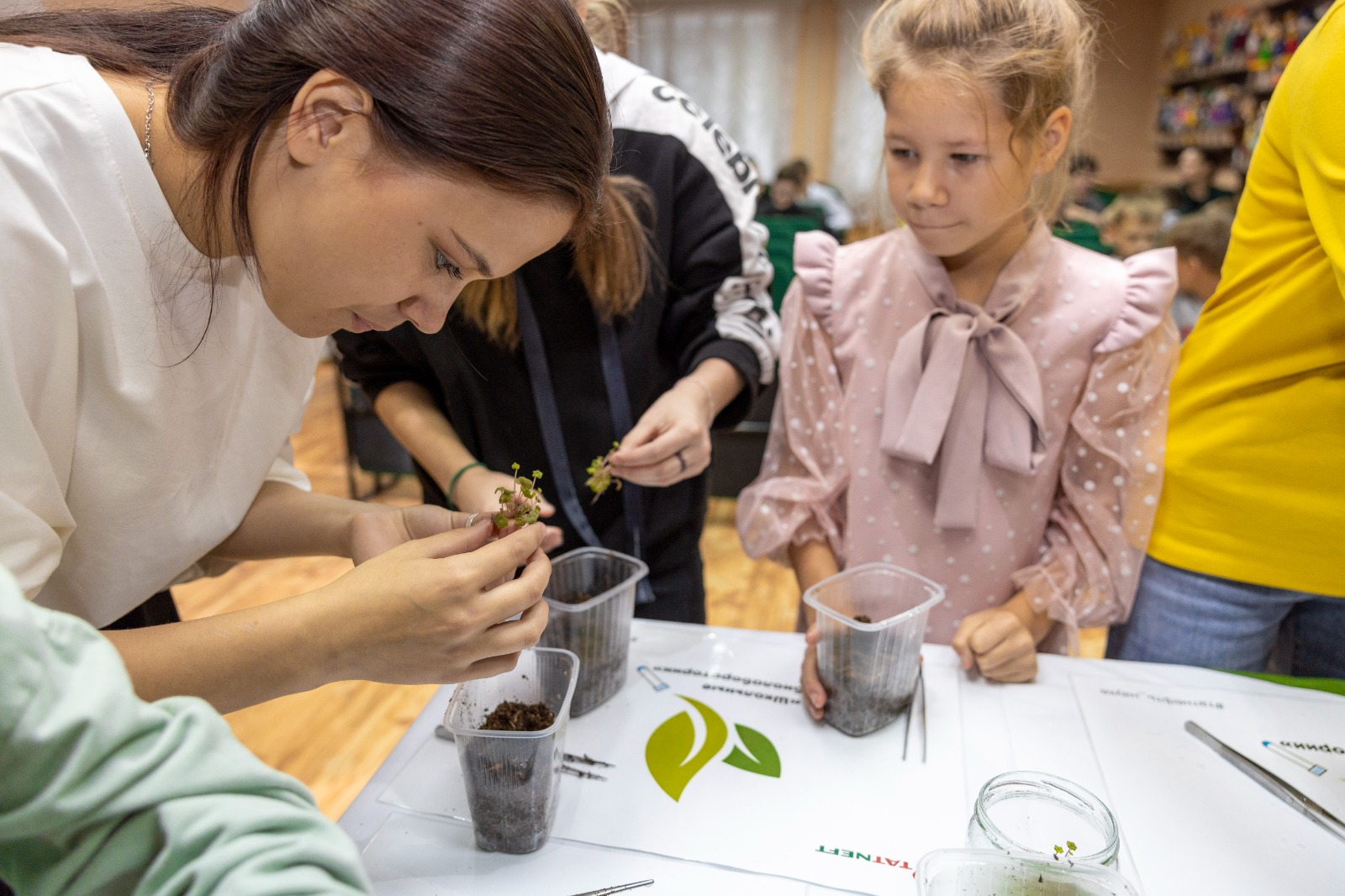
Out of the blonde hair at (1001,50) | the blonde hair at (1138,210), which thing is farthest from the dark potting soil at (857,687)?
the blonde hair at (1138,210)

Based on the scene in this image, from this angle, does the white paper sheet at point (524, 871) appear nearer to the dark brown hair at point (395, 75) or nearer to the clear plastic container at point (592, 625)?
the clear plastic container at point (592, 625)

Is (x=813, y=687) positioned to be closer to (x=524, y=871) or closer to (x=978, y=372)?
(x=524, y=871)

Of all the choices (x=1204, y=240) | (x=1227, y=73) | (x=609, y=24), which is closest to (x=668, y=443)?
(x=609, y=24)

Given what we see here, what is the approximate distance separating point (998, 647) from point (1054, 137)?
72cm

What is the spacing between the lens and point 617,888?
84 centimetres

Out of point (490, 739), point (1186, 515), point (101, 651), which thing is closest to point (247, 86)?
point (101, 651)

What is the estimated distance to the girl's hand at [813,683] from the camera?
3.61ft

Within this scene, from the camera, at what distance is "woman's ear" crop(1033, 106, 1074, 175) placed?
1.24m

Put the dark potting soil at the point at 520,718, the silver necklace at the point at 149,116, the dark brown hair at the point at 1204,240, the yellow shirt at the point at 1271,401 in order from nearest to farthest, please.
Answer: the silver necklace at the point at 149,116
the dark potting soil at the point at 520,718
the yellow shirt at the point at 1271,401
the dark brown hair at the point at 1204,240

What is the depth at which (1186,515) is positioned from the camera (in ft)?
4.27

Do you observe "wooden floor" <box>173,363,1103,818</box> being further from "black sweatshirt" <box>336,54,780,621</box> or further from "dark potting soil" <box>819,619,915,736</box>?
"dark potting soil" <box>819,619,915,736</box>

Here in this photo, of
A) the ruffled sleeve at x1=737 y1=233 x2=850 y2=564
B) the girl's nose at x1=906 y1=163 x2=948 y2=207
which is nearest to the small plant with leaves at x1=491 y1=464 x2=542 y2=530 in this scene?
the ruffled sleeve at x1=737 y1=233 x2=850 y2=564

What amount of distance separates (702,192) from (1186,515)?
2.87ft

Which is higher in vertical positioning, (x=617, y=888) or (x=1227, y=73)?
(x=1227, y=73)
